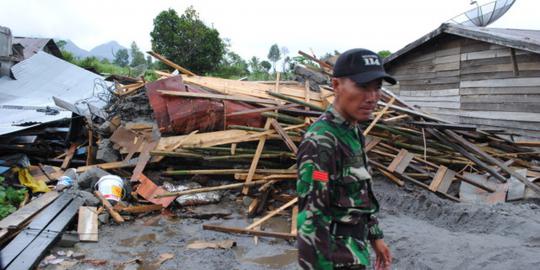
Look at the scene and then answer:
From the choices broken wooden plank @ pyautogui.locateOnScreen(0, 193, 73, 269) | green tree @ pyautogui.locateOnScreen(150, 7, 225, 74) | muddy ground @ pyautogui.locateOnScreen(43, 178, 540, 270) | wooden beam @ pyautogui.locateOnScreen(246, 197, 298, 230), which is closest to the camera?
muddy ground @ pyautogui.locateOnScreen(43, 178, 540, 270)

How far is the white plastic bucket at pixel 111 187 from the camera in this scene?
228 inches

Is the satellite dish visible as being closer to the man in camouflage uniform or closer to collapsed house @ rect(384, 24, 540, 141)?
collapsed house @ rect(384, 24, 540, 141)

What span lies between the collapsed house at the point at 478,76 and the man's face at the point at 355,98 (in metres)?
7.09

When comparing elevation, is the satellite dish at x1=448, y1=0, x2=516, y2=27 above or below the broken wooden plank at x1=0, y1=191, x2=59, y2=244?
above

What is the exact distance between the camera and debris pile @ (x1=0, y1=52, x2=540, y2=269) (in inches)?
224

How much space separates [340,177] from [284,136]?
174 inches

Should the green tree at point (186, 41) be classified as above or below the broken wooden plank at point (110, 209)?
above

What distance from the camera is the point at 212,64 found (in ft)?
69.6

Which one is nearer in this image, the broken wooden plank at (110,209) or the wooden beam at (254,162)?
the broken wooden plank at (110,209)

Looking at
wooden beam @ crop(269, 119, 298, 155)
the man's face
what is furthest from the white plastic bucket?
the man's face

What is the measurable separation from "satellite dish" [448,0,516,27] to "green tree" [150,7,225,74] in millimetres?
12824

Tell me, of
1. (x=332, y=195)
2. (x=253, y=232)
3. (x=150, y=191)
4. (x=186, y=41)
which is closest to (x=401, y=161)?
(x=253, y=232)

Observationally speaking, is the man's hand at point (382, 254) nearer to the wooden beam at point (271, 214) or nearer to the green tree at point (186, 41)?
the wooden beam at point (271, 214)

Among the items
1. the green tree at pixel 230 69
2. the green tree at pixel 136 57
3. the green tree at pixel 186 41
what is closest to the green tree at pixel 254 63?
the green tree at pixel 230 69
